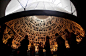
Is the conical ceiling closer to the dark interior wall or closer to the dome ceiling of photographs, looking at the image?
the dark interior wall

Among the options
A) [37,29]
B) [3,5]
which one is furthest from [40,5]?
[3,5]

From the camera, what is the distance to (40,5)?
582 centimetres

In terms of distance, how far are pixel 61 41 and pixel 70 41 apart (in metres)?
0.30

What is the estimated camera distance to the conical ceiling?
4.72 meters

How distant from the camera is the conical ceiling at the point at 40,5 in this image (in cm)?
472

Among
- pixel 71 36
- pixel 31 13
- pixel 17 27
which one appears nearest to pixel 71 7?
pixel 71 36

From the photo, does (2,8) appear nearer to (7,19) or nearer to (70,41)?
(7,19)

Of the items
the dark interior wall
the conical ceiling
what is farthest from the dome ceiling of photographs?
the dark interior wall

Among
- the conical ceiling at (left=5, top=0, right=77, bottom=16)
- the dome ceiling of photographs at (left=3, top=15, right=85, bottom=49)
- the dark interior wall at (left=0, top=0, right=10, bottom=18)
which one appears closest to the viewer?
the dark interior wall at (left=0, top=0, right=10, bottom=18)

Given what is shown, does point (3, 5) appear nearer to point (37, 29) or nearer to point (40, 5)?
point (40, 5)

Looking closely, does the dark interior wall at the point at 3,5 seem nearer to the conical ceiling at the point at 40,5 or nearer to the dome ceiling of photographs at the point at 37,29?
the conical ceiling at the point at 40,5

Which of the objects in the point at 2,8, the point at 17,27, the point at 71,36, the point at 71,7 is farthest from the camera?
the point at 17,27

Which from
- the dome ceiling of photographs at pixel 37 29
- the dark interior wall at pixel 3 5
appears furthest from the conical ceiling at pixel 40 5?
the dome ceiling of photographs at pixel 37 29

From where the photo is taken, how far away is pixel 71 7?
460 centimetres
